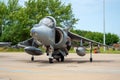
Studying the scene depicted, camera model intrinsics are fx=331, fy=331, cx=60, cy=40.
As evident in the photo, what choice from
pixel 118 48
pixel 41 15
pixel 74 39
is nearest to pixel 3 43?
pixel 41 15

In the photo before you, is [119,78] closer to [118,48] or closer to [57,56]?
[57,56]

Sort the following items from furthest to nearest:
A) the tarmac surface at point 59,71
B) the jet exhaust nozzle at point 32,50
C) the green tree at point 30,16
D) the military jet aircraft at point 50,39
→ the green tree at point 30,16
the jet exhaust nozzle at point 32,50
the military jet aircraft at point 50,39
the tarmac surface at point 59,71

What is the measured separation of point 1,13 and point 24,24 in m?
11.0

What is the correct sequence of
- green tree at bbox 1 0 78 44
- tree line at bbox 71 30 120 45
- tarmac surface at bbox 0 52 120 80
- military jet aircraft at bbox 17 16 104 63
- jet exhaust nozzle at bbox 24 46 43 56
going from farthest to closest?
tree line at bbox 71 30 120 45 → green tree at bbox 1 0 78 44 → jet exhaust nozzle at bbox 24 46 43 56 → military jet aircraft at bbox 17 16 104 63 → tarmac surface at bbox 0 52 120 80

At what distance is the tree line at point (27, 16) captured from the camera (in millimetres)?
70125

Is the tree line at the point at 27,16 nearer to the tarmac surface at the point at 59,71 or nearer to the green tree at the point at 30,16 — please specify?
the green tree at the point at 30,16

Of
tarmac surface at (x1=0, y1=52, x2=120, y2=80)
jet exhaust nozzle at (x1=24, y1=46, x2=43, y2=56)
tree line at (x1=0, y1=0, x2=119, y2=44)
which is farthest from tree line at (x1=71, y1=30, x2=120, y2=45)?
tarmac surface at (x1=0, y1=52, x2=120, y2=80)

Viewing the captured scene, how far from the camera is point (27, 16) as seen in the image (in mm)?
70250

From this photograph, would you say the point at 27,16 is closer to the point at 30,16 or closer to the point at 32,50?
the point at 30,16

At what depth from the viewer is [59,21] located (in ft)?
243

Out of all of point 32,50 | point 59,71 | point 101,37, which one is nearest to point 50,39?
point 32,50

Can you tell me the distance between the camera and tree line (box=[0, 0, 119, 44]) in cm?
7012

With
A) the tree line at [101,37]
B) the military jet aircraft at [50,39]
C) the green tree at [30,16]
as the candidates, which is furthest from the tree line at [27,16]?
the tree line at [101,37]

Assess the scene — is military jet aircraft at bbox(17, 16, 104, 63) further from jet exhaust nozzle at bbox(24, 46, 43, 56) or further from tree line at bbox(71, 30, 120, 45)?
tree line at bbox(71, 30, 120, 45)
